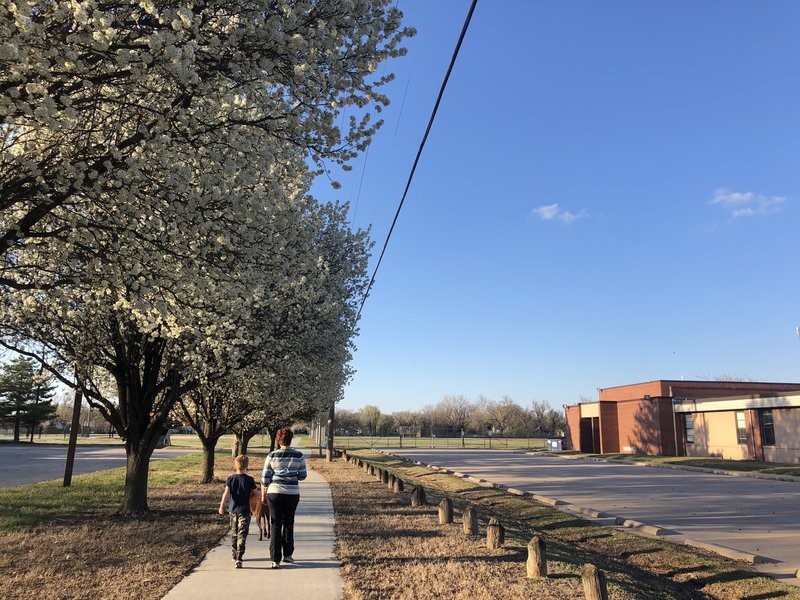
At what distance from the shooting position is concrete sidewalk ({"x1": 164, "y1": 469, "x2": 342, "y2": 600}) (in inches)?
238

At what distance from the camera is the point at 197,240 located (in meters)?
6.76

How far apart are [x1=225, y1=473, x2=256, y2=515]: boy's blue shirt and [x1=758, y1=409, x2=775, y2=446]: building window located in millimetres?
35216

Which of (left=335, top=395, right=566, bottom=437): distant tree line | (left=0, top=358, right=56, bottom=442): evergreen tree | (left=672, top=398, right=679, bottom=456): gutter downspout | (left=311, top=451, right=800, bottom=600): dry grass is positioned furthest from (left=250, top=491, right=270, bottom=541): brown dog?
(left=335, top=395, right=566, bottom=437): distant tree line

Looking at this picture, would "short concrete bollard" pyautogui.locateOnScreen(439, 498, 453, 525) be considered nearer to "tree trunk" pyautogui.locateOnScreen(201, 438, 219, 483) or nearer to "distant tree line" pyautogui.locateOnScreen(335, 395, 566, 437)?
"tree trunk" pyautogui.locateOnScreen(201, 438, 219, 483)

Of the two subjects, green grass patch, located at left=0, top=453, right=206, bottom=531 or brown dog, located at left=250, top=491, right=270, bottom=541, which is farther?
green grass patch, located at left=0, top=453, right=206, bottom=531

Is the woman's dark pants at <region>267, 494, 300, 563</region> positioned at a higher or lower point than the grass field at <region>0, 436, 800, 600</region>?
higher

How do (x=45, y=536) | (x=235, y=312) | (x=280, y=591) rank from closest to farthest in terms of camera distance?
1. (x=280, y=591)
2. (x=235, y=312)
3. (x=45, y=536)

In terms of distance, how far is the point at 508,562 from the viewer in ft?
24.1

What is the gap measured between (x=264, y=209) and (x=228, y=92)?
2.13m

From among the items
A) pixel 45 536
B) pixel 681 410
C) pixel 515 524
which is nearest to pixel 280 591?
pixel 45 536

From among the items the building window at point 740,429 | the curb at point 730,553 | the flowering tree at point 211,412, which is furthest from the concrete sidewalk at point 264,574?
the building window at point 740,429

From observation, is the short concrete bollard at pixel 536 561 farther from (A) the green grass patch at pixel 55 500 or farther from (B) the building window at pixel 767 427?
(B) the building window at pixel 767 427

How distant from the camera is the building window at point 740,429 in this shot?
3566 centimetres

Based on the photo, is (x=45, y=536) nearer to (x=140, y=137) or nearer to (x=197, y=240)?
→ (x=197, y=240)
